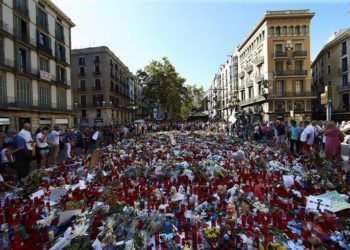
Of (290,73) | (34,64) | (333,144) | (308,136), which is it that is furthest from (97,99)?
(333,144)

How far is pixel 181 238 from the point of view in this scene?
3076 mm

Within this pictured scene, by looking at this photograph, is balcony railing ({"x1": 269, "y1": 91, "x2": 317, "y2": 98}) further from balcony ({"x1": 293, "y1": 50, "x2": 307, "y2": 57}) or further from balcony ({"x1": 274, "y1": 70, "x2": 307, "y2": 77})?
balcony ({"x1": 293, "y1": 50, "x2": 307, "y2": 57})

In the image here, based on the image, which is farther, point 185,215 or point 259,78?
point 259,78

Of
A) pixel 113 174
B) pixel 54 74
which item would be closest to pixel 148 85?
pixel 54 74

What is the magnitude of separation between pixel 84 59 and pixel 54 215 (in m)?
54.5

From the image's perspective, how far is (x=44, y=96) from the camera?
103 feet

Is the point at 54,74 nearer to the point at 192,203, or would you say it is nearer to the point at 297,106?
the point at 192,203

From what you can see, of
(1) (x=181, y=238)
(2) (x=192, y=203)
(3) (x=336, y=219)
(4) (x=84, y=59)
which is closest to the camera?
(1) (x=181, y=238)

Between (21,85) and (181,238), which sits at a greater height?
(21,85)

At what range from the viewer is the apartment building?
42375 mm

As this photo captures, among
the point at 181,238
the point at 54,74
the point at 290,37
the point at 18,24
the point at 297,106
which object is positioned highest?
the point at 290,37

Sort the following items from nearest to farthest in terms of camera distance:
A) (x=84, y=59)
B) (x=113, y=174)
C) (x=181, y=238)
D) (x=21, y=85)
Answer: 1. (x=181, y=238)
2. (x=113, y=174)
3. (x=21, y=85)
4. (x=84, y=59)

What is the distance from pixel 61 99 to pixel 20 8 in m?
12.6

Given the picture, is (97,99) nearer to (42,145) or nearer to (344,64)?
(42,145)
